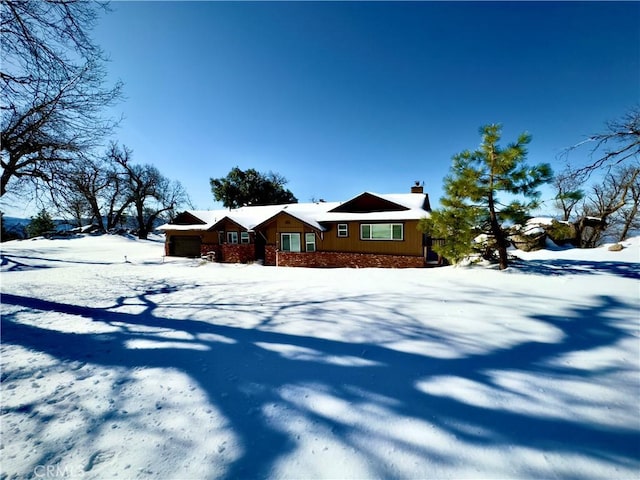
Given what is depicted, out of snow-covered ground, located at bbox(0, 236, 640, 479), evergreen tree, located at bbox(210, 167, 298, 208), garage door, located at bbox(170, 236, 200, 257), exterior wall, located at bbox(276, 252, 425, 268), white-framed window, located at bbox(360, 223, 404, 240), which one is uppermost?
evergreen tree, located at bbox(210, 167, 298, 208)

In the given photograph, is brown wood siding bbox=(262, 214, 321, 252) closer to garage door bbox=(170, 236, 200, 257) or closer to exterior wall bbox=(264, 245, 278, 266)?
exterior wall bbox=(264, 245, 278, 266)

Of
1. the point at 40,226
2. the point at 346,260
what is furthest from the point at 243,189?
the point at 40,226

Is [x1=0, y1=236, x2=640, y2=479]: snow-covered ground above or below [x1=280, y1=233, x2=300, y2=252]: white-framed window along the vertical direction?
below

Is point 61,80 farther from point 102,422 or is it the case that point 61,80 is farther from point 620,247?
point 620,247

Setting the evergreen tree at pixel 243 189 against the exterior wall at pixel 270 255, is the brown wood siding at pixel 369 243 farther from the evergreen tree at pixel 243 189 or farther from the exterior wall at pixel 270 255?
the evergreen tree at pixel 243 189

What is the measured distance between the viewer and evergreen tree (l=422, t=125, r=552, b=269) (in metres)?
9.41

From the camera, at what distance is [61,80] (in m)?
5.99

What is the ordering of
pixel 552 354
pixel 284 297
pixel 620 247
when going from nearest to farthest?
pixel 552 354 → pixel 284 297 → pixel 620 247

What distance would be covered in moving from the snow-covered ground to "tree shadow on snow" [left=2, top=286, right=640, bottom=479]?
2 centimetres

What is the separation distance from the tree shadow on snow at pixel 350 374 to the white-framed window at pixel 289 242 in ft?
38.0

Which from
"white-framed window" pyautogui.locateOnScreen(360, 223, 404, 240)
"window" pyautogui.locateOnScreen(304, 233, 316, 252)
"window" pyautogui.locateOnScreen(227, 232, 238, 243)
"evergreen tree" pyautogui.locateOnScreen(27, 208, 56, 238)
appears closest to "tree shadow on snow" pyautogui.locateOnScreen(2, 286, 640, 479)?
"white-framed window" pyautogui.locateOnScreen(360, 223, 404, 240)

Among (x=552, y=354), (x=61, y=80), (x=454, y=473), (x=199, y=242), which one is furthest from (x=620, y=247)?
(x=199, y=242)

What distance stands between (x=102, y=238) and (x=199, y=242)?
1845 cm

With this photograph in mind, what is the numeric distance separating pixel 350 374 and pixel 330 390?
0.41 metres
